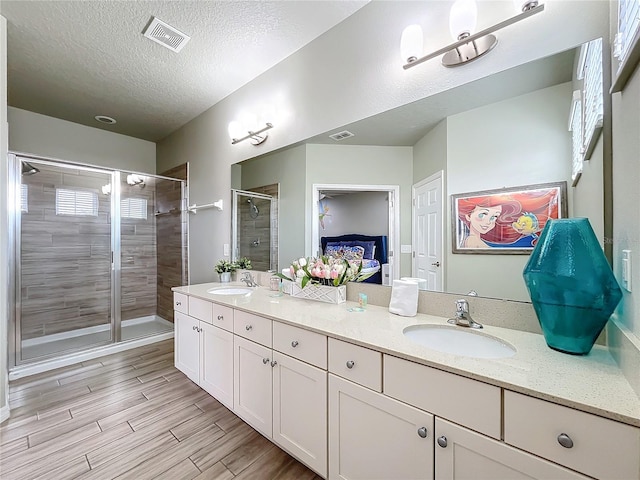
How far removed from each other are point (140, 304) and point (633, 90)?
4.62 meters

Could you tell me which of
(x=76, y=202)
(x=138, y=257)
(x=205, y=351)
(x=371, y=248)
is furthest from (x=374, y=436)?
(x=76, y=202)

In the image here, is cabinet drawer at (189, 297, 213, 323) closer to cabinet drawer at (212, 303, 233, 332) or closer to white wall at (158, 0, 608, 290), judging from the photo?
cabinet drawer at (212, 303, 233, 332)

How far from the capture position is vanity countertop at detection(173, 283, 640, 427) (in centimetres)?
68

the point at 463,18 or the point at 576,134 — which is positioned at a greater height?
the point at 463,18

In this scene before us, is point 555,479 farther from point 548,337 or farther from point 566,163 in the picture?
point 566,163

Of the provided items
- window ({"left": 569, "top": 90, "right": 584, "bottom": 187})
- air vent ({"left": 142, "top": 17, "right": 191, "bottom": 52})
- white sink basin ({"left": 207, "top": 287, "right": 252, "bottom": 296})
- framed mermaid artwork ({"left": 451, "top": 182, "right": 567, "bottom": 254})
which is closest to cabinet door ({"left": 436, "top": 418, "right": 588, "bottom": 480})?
framed mermaid artwork ({"left": 451, "top": 182, "right": 567, "bottom": 254})

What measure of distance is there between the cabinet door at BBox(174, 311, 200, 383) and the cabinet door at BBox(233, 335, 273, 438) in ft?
1.83

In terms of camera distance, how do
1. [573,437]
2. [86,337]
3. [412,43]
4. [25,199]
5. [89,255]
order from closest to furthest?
1. [573,437]
2. [412,43]
3. [25,199]
4. [86,337]
5. [89,255]

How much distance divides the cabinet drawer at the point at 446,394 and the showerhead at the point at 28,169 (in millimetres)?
3670

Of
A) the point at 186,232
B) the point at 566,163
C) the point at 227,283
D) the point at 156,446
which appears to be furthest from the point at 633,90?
the point at 186,232

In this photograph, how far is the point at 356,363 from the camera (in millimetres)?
1107

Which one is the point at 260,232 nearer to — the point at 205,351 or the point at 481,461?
the point at 205,351

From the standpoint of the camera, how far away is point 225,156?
9.29 ft

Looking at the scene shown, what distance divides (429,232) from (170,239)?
11.2 feet
